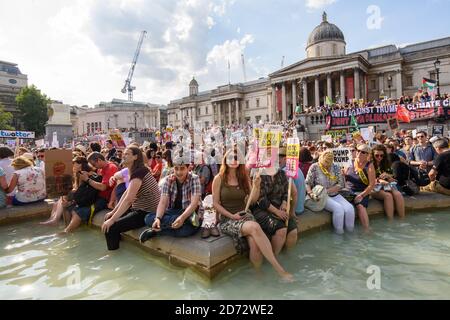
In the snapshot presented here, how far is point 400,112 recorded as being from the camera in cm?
1725

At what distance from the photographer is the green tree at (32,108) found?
56.8 meters

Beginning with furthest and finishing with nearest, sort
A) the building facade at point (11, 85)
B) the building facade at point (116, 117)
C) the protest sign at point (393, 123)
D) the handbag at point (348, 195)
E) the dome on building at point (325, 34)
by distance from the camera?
the building facade at point (116, 117) < the building facade at point (11, 85) < the dome on building at point (325, 34) < the protest sign at point (393, 123) < the handbag at point (348, 195)

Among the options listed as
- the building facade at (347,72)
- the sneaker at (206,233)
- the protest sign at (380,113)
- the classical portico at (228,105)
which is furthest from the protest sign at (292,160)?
the classical portico at (228,105)

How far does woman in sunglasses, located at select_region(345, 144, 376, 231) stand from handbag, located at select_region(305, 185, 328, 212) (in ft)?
2.45

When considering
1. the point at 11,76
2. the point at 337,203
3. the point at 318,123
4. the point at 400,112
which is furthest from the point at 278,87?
the point at 11,76

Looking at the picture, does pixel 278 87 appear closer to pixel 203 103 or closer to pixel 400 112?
pixel 203 103

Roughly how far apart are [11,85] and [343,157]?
288 feet

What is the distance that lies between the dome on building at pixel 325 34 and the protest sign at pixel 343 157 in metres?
50.0

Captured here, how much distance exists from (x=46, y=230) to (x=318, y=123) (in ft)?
80.5

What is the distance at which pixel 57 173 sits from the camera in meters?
5.95

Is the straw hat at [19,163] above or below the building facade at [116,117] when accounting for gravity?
below

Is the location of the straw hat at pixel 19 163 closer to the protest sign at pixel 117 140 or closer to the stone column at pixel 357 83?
the protest sign at pixel 117 140
